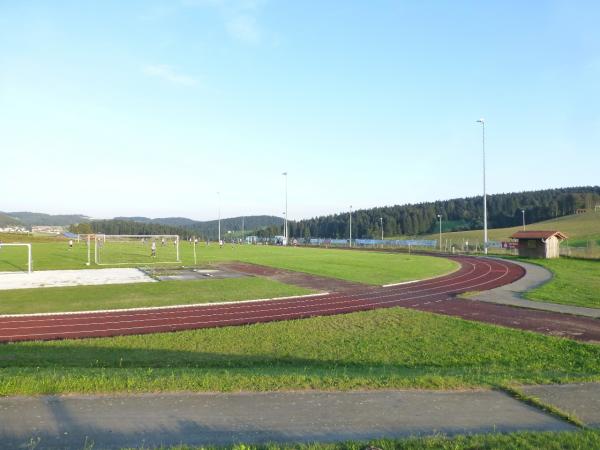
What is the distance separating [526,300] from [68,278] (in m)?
26.2

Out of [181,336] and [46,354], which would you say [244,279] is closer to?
[181,336]

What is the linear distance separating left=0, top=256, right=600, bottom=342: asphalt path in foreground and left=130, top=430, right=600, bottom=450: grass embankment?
9808 mm

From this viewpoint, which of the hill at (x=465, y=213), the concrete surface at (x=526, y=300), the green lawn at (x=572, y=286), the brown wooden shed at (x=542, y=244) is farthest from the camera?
the hill at (x=465, y=213)

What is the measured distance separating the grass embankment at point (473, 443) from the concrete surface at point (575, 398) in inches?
39.4

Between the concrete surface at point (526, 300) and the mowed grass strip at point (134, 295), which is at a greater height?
the mowed grass strip at point (134, 295)

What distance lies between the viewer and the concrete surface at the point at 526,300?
18.4 meters

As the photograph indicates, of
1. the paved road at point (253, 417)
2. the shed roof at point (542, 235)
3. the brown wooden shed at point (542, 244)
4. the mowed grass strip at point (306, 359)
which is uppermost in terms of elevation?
the shed roof at point (542, 235)

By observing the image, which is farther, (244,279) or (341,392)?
(244,279)

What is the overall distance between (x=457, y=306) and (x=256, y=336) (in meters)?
9.60

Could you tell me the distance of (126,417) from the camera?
6.30 metres

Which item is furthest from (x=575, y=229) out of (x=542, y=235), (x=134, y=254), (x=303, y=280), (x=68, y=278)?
(x=68, y=278)

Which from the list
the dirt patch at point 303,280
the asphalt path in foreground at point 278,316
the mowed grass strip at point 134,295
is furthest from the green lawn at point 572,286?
the mowed grass strip at point 134,295

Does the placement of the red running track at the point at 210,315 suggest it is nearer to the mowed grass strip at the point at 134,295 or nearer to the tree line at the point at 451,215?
the mowed grass strip at the point at 134,295

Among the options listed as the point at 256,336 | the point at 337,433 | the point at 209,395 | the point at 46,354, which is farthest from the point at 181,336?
the point at 337,433
